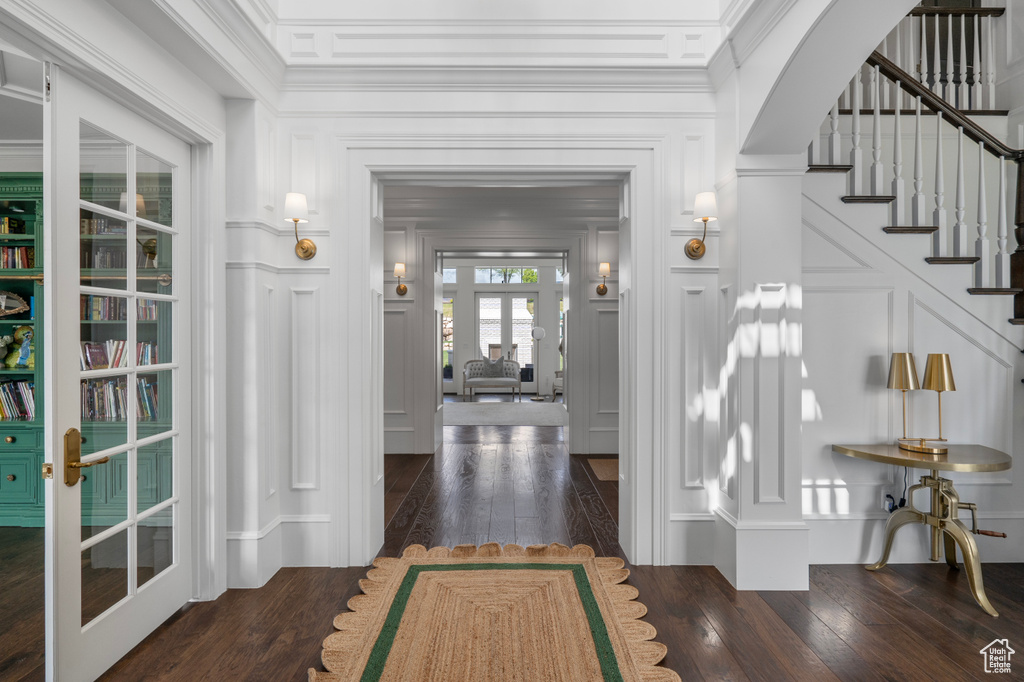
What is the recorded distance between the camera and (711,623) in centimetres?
265

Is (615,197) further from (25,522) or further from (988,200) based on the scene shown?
(25,522)

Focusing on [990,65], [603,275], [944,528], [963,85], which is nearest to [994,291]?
[944,528]

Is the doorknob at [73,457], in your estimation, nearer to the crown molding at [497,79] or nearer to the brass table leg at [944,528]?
the crown molding at [497,79]

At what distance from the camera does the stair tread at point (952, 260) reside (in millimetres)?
3303

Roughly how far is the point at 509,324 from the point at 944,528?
431 inches

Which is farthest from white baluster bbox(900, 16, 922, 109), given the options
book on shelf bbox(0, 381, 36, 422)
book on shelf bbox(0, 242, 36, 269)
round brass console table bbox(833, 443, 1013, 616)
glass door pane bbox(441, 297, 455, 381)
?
glass door pane bbox(441, 297, 455, 381)

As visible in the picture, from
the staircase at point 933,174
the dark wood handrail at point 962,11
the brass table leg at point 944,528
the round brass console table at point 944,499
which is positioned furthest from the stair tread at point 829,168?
the dark wood handrail at point 962,11

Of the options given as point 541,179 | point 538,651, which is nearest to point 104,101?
point 541,179

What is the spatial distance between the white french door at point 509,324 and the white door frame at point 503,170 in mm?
10269

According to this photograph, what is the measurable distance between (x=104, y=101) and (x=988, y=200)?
4.89m

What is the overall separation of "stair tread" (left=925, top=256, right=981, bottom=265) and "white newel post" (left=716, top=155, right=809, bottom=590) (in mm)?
942

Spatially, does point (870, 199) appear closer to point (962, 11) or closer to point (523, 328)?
point (962, 11)

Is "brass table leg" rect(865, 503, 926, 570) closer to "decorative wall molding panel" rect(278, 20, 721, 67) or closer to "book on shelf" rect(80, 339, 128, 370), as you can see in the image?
"decorative wall molding panel" rect(278, 20, 721, 67)

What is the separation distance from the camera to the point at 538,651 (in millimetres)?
2396
